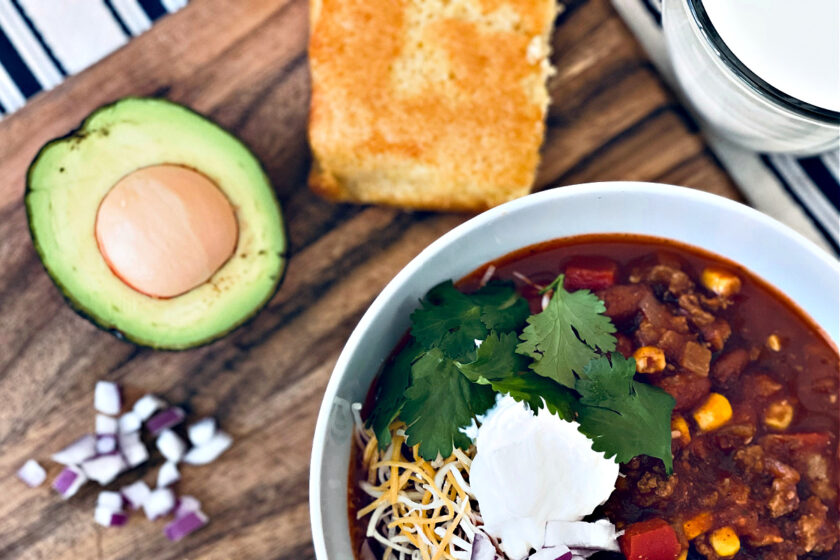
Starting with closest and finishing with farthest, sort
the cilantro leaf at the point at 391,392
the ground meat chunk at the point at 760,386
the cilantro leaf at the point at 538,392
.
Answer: the cilantro leaf at the point at 538,392 < the cilantro leaf at the point at 391,392 < the ground meat chunk at the point at 760,386

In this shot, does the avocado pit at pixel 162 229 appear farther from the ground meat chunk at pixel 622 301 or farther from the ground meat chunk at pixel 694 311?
the ground meat chunk at pixel 694 311

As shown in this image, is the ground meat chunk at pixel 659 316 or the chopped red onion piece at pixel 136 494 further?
the chopped red onion piece at pixel 136 494

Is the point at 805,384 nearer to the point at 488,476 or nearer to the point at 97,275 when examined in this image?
the point at 488,476

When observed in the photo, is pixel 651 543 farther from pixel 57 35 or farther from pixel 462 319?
pixel 57 35

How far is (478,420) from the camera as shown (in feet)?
5.52

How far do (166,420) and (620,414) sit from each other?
130cm

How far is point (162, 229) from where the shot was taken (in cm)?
192

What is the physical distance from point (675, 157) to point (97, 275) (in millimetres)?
1643

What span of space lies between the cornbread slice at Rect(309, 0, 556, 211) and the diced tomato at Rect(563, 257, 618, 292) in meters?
0.32

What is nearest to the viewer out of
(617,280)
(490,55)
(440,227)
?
(617,280)

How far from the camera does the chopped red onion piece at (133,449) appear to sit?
2.18m

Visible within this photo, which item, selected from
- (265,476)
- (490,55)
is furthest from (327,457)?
(490,55)

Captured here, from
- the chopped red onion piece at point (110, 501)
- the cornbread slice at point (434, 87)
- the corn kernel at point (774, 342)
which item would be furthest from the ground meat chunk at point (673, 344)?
the chopped red onion piece at point (110, 501)

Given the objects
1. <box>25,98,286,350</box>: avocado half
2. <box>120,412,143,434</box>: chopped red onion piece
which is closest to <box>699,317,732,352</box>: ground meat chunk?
<box>25,98,286,350</box>: avocado half
